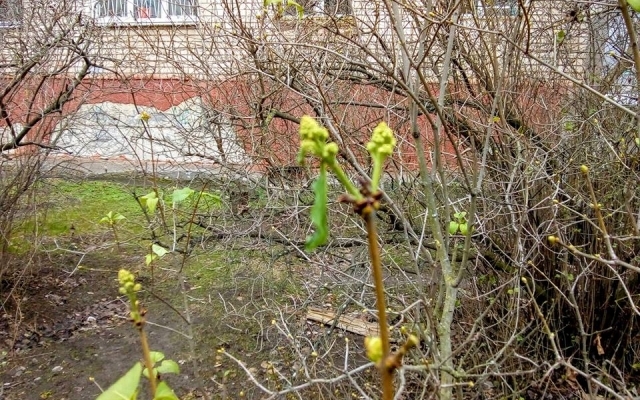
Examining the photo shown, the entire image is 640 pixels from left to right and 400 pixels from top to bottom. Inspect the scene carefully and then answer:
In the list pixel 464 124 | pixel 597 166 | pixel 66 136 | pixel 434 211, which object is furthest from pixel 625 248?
pixel 66 136

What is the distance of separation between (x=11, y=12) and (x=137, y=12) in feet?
5.57

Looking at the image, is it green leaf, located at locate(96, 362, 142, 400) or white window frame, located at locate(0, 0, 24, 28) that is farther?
white window frame, located at locate(0, 0, 24, 28)

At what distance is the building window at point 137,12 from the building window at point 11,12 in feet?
2.24

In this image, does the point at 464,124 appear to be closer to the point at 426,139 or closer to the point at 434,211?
the point at 426,139

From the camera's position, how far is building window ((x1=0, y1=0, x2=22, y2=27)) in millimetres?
4711

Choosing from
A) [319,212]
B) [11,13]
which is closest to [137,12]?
[11,13]

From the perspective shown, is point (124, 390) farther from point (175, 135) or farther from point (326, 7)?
point (175, 135)

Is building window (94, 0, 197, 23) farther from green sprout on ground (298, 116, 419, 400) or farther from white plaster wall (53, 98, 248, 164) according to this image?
green sprout on ground (298, 116, 419, 400)

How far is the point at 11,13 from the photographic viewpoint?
4707mm

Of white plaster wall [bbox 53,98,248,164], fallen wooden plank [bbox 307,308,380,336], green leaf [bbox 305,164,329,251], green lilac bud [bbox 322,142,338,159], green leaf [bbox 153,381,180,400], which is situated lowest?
fallen wooden plank [bbox 307,308,380,336]

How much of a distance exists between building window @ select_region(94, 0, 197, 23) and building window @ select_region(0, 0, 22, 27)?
0.68m

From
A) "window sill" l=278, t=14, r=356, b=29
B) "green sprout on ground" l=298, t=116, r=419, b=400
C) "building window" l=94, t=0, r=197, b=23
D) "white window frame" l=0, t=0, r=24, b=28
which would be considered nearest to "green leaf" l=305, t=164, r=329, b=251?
"green sprout on ground" l=298, t=116, r=419, b=400

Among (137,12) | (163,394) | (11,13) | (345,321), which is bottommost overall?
(345,321)

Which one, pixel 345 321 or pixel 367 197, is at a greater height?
pixel 367 197
